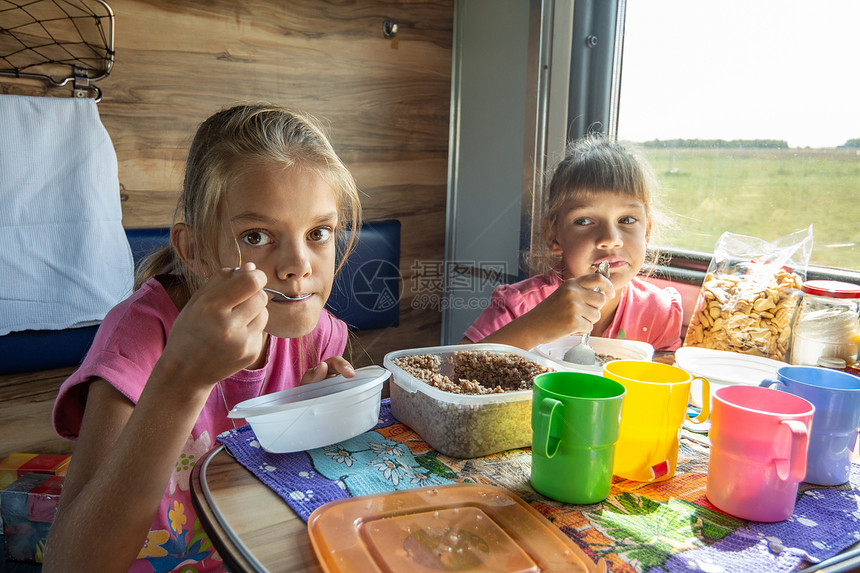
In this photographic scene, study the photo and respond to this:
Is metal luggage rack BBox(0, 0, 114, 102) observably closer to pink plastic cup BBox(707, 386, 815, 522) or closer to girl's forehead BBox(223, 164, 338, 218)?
girl's forehead BBox(223, 164, 338, 218)

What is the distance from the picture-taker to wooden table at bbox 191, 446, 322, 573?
0.55 metres

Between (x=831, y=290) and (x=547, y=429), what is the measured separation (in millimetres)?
757

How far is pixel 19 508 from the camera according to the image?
139 cm

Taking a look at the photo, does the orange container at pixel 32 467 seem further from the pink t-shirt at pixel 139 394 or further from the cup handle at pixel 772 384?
the cup handle at pixel 772 384

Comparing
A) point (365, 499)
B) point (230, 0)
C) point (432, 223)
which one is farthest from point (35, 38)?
point (365, 499)

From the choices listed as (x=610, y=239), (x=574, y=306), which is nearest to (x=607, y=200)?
(x=610, y=239)

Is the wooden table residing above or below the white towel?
below

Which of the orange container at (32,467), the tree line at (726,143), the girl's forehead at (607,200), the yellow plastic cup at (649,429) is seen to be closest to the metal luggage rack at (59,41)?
the orange container at (32,467)

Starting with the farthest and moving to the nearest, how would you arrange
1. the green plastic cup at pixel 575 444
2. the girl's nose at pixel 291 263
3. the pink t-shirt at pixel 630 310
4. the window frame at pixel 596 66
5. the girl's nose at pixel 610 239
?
1. the window frame at pixel 596 66
2. the pink t-shirt at pixel 630 310
3. the girl's nose at pixel 610 239
4. the girl's nose at pixel 291 263
5. the green plastic cup at pixel 575 444

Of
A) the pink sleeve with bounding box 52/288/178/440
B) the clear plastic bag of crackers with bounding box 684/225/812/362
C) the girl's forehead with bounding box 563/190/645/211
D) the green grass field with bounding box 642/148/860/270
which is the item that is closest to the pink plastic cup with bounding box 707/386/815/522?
the clear plastic bag of crackers with bounding box 684/225/812/362

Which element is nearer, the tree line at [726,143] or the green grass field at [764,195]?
the green grass field at [764,195]

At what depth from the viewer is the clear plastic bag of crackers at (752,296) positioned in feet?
3.93

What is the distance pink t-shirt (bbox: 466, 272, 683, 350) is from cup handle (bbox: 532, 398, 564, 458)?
0.80 meters

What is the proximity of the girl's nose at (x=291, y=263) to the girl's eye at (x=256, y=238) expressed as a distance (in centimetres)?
3
